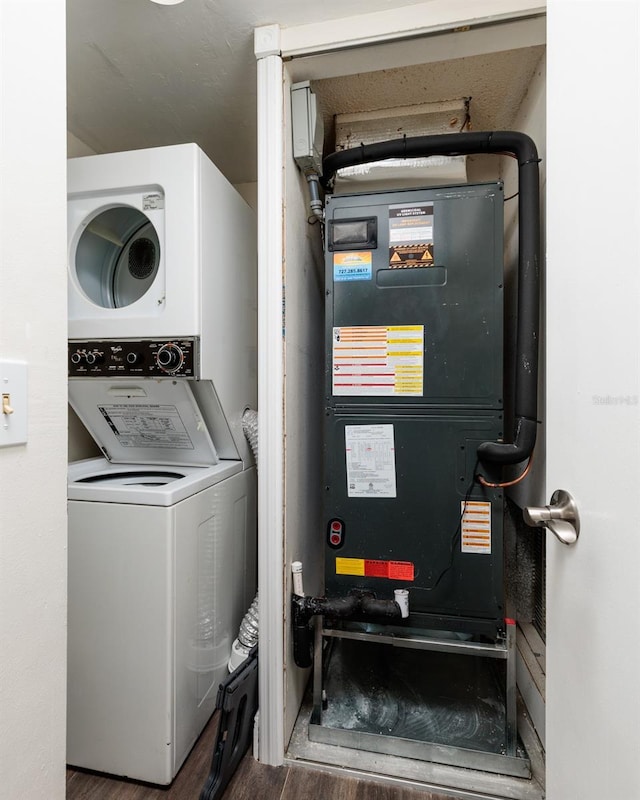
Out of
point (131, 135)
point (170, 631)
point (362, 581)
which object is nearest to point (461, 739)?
point (362, 581)

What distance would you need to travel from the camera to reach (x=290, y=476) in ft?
4.84

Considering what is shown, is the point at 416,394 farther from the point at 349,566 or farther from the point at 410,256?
the point at 349,566

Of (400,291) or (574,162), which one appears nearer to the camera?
(574,162)

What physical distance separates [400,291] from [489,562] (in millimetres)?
983

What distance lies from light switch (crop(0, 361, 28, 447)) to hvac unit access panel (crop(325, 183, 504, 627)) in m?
0.98

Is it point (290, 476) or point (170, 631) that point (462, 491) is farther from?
point (170, 631)

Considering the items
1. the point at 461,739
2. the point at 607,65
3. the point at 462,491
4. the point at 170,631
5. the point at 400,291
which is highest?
the point at 607,65

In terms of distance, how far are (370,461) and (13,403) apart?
108 centimetres

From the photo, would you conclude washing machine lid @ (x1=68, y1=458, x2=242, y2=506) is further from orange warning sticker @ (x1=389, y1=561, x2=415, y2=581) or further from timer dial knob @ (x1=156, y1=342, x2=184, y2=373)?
orange warning sticker @ (x1=389, y1=561, x2=415, y2=581)

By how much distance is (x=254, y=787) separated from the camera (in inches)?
50.0

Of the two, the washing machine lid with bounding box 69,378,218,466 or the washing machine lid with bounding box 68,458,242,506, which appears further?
the washing machine lid with bounding box 69,378,218,466

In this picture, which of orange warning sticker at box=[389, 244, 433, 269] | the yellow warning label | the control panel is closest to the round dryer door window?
the control panel

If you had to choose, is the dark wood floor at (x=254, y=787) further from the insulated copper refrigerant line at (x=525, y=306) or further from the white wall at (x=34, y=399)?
the insulated copper refrigerant line at (x=525, y=306)

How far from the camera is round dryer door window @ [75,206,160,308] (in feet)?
5.20
